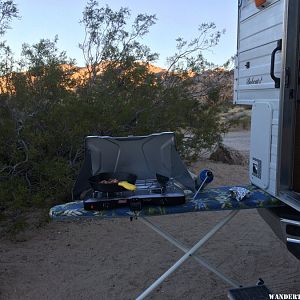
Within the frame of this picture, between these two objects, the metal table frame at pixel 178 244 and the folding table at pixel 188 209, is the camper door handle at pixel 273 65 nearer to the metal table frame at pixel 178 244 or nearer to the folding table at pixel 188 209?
the folding table at pixel 188 209

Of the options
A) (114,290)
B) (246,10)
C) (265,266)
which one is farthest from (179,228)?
(246,10)

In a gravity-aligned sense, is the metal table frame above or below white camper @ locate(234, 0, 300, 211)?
below

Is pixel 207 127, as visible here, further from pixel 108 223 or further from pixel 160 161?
pixel 160 161

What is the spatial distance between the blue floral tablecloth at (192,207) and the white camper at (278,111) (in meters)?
0.09

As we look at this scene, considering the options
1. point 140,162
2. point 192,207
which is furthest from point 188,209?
point 140,162

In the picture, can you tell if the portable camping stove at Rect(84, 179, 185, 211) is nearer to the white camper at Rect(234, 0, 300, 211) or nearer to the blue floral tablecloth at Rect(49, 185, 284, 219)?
the blue floral tablecloth at Rect(49, 185, 284, 219)

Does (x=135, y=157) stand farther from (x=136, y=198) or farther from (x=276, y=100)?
(x=276, y=100)

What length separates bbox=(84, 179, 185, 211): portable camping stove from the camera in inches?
118

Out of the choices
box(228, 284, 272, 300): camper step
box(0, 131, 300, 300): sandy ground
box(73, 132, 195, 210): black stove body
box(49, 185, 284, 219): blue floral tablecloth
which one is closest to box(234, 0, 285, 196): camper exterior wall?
box(49, 185, 284, 219): blue floral tablecloth

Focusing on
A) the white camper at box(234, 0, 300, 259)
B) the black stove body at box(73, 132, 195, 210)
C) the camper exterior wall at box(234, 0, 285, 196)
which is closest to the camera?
the white camper at box(234, 0, 300, 259)

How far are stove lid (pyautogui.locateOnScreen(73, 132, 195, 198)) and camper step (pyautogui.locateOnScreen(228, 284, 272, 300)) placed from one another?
2.66 ft

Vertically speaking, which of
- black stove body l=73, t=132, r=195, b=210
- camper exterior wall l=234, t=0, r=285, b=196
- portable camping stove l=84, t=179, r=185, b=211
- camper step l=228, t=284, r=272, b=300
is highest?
camper exterior wall l=234, t=0, r=285, b=196

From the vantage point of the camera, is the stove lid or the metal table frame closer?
the metal table frame

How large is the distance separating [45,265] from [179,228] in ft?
5.80
